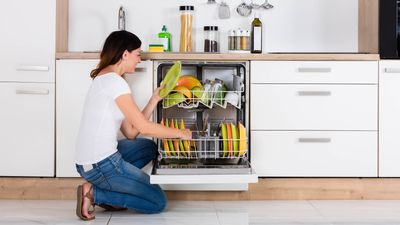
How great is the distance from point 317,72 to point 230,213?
0.95m

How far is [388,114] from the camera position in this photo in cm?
377

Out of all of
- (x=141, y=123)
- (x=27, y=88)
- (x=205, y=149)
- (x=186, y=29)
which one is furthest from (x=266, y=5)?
(x=27, y=88)

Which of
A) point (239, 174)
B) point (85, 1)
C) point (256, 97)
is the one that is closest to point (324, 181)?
point (256, 97)

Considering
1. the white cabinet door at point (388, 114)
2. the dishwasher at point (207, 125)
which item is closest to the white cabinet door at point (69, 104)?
the dishwasher at point (207, 125)

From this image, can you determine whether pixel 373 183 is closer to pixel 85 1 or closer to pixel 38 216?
pixel 38 216

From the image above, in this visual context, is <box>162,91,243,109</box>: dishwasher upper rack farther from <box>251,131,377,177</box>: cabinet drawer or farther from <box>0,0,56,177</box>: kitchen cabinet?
<box>0,0,56,177</box>: kitchen cabinet

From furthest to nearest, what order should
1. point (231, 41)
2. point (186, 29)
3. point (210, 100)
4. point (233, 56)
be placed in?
point (186, 29), point (231, 41), point (233, 56), point (210, 100)

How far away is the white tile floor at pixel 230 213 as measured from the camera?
10.4ft

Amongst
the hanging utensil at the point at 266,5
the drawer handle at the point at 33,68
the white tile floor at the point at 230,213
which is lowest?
the white tile floor at the point at 230,213

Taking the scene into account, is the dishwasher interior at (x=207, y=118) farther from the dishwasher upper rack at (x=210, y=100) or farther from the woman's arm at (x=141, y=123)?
the woman's arm at (x=141, y=123)

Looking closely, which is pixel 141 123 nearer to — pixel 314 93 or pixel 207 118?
pixel 207 118

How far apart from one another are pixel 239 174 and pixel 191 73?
111 cm

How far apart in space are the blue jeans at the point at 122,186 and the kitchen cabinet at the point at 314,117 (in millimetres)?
683

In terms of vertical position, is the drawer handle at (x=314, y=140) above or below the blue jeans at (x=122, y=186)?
above
